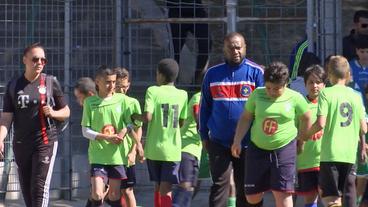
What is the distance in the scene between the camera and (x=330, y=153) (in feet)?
31.6

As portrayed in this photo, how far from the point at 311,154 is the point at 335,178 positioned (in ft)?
2.07

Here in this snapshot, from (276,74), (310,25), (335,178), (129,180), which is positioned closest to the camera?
(276,74)

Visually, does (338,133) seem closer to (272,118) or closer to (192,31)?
(272,118)

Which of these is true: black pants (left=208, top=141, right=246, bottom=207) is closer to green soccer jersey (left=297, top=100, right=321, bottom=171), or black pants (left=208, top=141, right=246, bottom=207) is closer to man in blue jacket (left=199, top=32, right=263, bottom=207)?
man in blue jacket (left=199, top=32, right=263, bottom=207)

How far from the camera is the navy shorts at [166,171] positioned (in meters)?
10.7

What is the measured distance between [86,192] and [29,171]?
3326 mm

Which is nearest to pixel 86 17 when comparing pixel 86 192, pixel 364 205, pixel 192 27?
pixel 192 27

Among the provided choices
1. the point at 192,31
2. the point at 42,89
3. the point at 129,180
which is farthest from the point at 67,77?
the point at 42,89

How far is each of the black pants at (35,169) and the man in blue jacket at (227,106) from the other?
153cm

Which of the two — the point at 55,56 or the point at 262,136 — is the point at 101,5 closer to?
the point at 55,56

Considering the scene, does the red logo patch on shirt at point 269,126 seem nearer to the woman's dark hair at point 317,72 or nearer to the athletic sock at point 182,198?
the woman's dark hair at point 317,72

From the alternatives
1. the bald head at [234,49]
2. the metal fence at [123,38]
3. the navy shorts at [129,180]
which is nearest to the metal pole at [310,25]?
the metal fence at [123,38]

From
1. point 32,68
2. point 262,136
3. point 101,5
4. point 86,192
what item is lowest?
point 86,192

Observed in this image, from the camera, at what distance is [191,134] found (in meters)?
11.1
